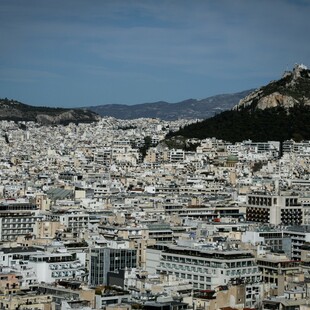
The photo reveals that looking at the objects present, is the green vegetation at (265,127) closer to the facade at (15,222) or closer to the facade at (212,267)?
the facade at (15,222)

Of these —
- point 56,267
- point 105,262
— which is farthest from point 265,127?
point 56,267

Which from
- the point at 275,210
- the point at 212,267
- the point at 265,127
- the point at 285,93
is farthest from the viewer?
the point at 285,93

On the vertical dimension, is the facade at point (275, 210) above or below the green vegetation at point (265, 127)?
below

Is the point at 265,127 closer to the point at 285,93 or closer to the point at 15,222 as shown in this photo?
the point at 285,93

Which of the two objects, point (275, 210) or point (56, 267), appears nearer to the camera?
point (56, 267)

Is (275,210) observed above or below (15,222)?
above

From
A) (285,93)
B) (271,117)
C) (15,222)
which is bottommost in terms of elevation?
(15,222)

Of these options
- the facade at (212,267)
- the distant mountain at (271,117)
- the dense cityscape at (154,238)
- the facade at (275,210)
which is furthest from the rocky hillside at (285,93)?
the facade at (212,267)

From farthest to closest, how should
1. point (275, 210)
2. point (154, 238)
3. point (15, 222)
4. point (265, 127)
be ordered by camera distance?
1. point (265, 127)
2. point (275, 210)
3. point (15, 222)
4. point (154, 238)
